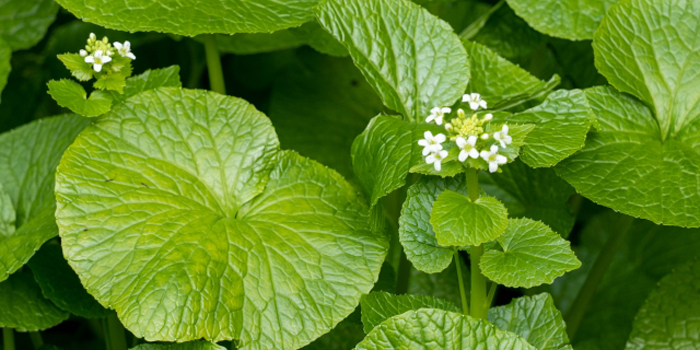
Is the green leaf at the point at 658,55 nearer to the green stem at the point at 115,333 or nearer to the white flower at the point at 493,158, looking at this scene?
the white flower at the point at 493,158

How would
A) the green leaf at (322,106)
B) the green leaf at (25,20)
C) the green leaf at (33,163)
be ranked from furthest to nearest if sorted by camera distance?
1. the green leaf at (322,106)
2. the green leaf at (25,20)
3. the green leaf at (33,163)

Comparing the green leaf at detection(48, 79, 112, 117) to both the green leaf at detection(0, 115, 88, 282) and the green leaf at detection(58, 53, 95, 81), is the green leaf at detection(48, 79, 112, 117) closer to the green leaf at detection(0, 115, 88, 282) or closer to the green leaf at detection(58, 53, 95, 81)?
the green leaf at detection(58, 53, 95, 81)

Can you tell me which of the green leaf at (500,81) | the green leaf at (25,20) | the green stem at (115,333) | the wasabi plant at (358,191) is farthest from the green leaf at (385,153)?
the green leaf at (25,20)

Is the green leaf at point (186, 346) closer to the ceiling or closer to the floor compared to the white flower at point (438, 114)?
closer to the floor

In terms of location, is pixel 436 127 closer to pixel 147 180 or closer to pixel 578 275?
pixel 147 180

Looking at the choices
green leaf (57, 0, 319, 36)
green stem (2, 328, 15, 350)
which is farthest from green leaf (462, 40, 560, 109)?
green stem (2, 328, 15, 350)

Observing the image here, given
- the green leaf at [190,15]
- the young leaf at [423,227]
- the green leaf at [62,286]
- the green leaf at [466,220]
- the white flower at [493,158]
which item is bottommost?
the green leaf at [62,286]

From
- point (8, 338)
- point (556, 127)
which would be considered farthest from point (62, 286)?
point (556, 127)

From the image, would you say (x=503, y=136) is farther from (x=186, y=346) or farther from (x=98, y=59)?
(x=98, y=59)

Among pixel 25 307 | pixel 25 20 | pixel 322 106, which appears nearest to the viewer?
pixel 25 307
